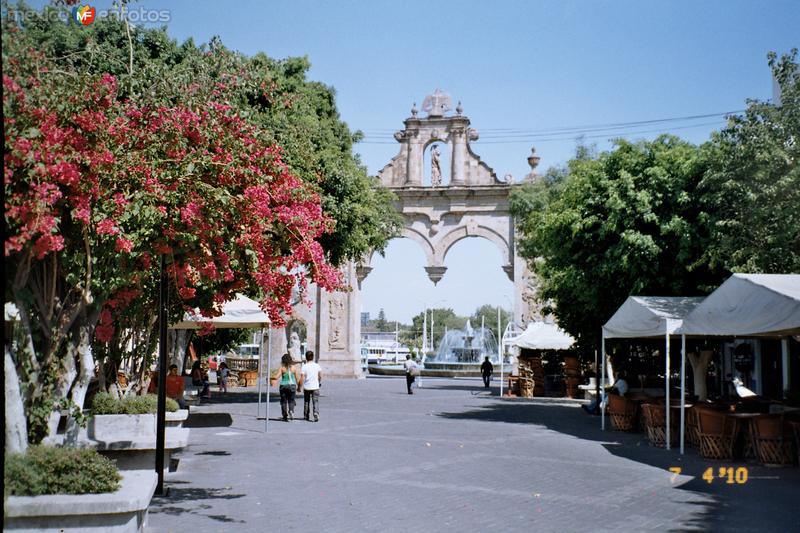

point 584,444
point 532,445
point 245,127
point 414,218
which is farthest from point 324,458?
point 414,218

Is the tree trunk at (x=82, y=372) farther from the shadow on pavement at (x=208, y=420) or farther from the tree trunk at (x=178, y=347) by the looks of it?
the tree trunk at (x=178, y=347)

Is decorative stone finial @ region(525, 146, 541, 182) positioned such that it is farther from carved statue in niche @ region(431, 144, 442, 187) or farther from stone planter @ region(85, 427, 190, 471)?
stone planter @ region(85, 427, 190, 471)

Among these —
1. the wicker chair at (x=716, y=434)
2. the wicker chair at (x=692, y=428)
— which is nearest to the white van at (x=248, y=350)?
the wicker chair at (x=692, y=428)

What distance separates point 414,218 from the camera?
48250 mm

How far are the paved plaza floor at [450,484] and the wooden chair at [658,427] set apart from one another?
39cm

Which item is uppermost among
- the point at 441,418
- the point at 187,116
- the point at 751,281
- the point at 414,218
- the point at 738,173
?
the point at 414,218

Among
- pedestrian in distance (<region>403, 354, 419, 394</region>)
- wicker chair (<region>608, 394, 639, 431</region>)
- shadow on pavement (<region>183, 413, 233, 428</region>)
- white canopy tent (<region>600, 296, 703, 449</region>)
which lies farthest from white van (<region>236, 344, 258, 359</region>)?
white canopy tent (<region>600, 296, 703, 449</region>)

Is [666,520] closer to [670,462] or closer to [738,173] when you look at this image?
[670,462]

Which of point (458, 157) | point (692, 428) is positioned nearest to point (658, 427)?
point (692, 428)

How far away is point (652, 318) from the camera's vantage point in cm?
1599

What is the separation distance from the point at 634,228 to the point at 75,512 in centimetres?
1602

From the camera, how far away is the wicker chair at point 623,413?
63.6 ft

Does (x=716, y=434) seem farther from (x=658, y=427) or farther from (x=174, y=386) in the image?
(x=174, y=386)

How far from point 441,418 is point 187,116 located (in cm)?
1542
